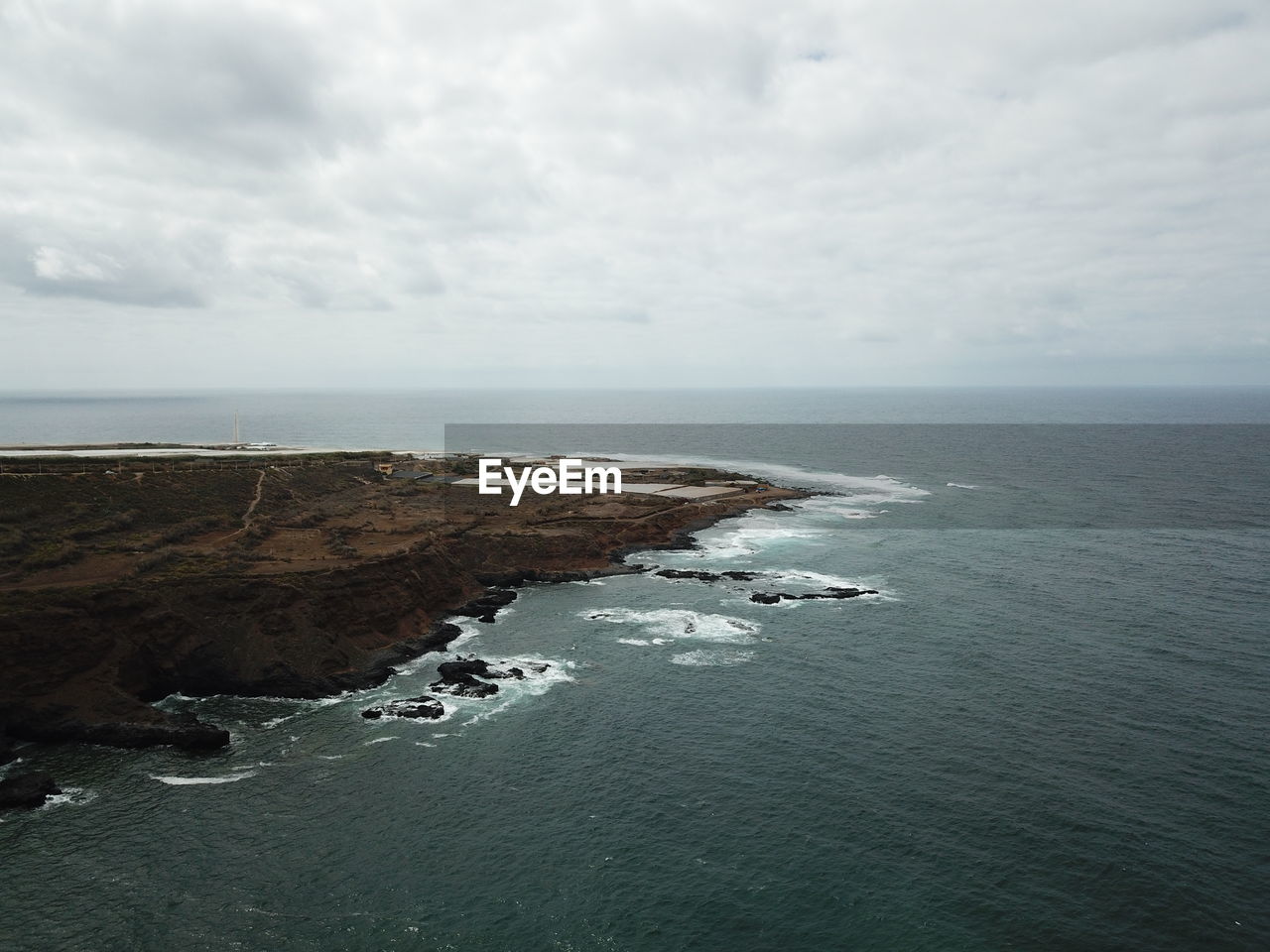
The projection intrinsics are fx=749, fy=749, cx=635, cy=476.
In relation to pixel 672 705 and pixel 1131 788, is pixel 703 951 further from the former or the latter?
pixel 1131 788

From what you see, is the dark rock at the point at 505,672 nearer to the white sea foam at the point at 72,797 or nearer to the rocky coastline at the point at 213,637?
the rocky coastline at the point at 213,637

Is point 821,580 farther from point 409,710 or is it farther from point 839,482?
point 839,482

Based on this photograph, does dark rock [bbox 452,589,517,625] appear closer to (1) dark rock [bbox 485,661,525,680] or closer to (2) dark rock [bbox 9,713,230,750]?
(1) dark rock [bbox 485,661,525,680]

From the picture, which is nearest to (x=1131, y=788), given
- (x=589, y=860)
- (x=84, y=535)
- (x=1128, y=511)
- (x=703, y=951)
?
(x=703, y=951)

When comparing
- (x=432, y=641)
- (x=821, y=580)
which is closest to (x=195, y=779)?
(x=432, y=641)

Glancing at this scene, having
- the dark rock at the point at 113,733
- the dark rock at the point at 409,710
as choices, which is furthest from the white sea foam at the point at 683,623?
the dark rock at the point at 113,733

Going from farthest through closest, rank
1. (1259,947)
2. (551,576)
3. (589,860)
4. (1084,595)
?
(551,576), (1084,595), (589,860), (1259,947)

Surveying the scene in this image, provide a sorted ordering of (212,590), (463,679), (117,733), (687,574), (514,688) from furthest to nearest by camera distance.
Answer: (687,574)
(212,590)
(463,679)
(514,688)
(117,733)
